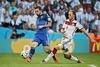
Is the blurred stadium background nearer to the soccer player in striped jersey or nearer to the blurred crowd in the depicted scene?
the blurred crowd

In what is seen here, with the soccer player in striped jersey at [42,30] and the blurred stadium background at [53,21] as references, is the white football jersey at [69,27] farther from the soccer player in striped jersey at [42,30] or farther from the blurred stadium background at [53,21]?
the blurred stadium background at [53,21]

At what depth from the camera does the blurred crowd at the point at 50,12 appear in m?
21.4

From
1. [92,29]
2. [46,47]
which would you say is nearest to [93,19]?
[92,29]

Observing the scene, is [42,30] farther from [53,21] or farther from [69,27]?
[53,21]

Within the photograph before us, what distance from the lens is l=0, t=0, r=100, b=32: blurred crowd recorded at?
70.3 feet

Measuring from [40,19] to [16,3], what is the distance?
8.14 m

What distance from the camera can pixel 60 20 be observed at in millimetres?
22328

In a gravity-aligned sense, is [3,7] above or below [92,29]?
above

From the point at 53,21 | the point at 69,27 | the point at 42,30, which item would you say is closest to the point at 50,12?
the point at 53,21

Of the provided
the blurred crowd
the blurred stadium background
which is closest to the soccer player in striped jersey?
the blurred stadium background

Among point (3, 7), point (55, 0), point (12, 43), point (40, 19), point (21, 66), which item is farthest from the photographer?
point (55, 0)

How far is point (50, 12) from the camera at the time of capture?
73.4 ft

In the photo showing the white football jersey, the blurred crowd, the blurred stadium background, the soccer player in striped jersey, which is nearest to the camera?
the white football jersey

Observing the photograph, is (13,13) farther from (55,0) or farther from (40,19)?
(40,19)
